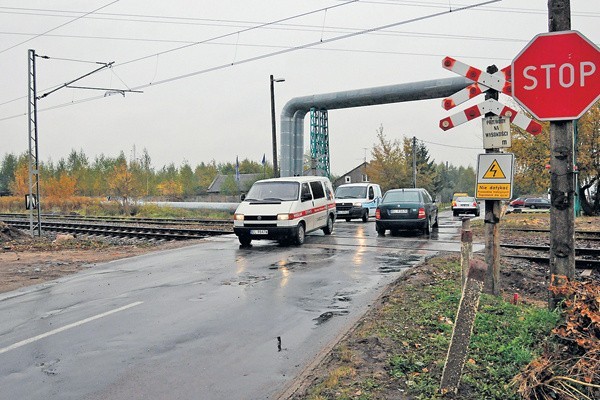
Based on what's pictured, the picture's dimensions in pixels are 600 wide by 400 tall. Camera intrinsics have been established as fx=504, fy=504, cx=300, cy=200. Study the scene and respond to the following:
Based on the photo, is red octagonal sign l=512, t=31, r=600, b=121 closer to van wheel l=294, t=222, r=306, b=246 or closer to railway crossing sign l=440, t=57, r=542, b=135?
railway crossing sign l=440, t=57, r=542, b=135

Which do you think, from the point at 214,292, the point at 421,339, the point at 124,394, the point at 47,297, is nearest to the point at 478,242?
the point at 214,292

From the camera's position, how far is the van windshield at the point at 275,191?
15.2 m


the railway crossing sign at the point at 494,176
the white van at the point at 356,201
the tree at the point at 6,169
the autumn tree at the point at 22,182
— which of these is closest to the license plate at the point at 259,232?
the railway crossing sign at the point at 494,176

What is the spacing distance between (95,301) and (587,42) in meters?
7.42

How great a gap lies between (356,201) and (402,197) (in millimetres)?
9008

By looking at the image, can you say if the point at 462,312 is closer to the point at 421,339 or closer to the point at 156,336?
the point at 421,339

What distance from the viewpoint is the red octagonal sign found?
16.1ft

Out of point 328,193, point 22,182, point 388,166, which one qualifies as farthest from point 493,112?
point 22,182

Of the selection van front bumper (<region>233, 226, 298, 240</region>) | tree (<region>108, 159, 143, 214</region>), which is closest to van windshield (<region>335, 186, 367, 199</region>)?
van front bumper (<region>233, 226, 298, 240</region>)

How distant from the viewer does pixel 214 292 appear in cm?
835

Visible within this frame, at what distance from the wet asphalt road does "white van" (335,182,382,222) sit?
14557 millimetres

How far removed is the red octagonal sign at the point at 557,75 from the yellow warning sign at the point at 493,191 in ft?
5.59

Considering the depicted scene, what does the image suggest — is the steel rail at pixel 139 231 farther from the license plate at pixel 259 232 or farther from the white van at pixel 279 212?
the license plate at pixel 259 232

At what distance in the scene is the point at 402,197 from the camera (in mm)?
17906
